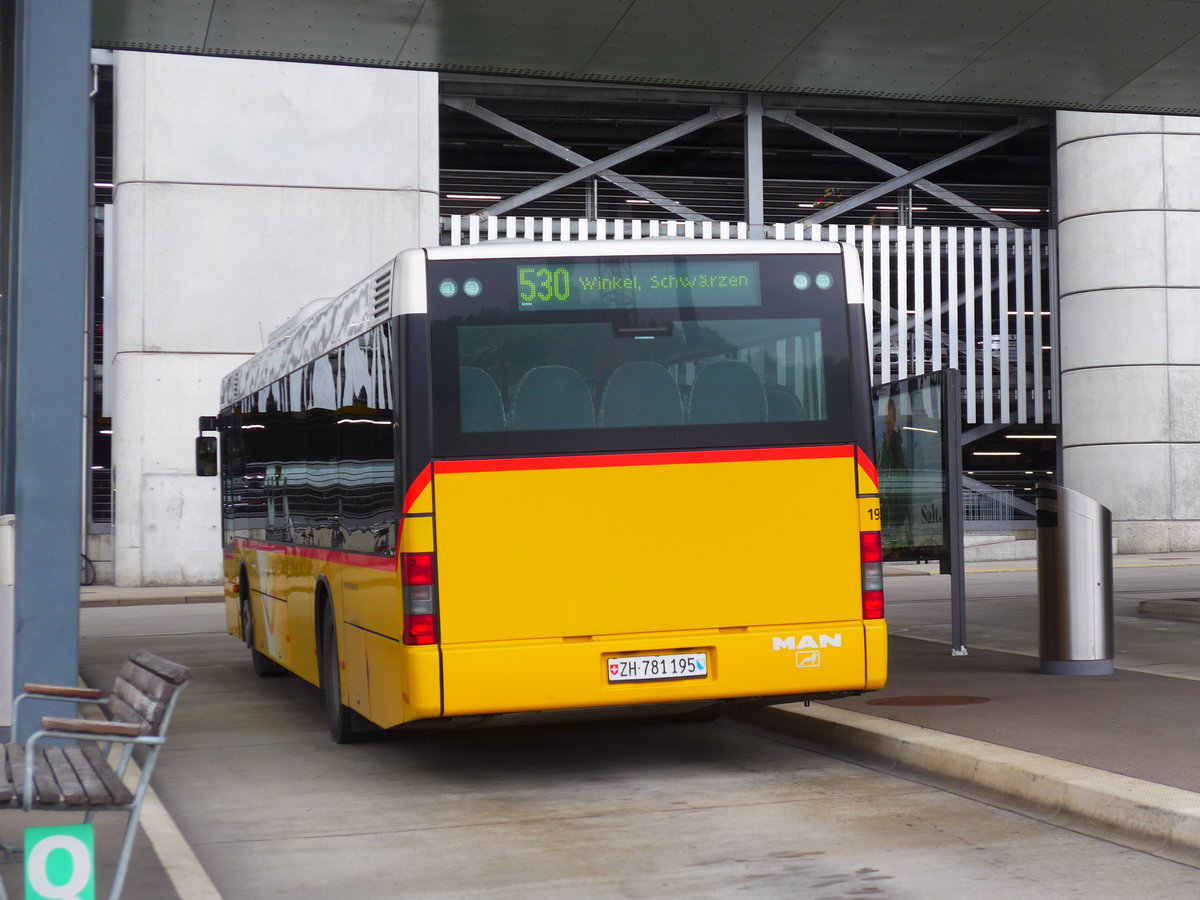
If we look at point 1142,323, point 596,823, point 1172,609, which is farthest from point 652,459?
point 1142,323

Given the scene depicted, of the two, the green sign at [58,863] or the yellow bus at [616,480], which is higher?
the yellow bus at [616,480]

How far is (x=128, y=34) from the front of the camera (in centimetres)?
1355

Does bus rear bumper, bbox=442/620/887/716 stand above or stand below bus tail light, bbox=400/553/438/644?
below

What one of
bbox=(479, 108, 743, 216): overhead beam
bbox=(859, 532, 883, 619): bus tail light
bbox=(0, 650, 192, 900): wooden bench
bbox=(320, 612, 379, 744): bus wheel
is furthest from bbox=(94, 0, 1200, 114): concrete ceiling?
bbox=(479, 108, 743, 216): overhead beam

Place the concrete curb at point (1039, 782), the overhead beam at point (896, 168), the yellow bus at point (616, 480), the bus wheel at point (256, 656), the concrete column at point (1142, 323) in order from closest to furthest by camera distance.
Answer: the concrete curb at point (1039, 782), the yellow bus at point (616, 480), the bus wheel at point (256, 656), the concrete column at point (1142, 323), the overhead beam at point (896, 168)

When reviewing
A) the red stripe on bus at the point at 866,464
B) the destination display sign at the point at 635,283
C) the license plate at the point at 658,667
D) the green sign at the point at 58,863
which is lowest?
the green sign at the point at 58,863

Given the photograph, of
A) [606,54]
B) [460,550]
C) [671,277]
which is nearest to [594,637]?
[460,550]

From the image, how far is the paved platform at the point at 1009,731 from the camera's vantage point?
22.8 ft

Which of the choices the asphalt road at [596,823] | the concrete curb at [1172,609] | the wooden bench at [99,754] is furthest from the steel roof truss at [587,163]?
the wooden bench at [99,754]

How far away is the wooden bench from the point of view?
16.2ft

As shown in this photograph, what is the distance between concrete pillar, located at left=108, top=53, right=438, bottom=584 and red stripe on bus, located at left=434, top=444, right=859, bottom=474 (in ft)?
67.9

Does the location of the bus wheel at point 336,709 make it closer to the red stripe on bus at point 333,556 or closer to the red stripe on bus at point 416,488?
the red stripe on bus at point 333,556

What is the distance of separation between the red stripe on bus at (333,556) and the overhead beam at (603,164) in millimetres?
23423

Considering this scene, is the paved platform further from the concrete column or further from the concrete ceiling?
the concrete column
